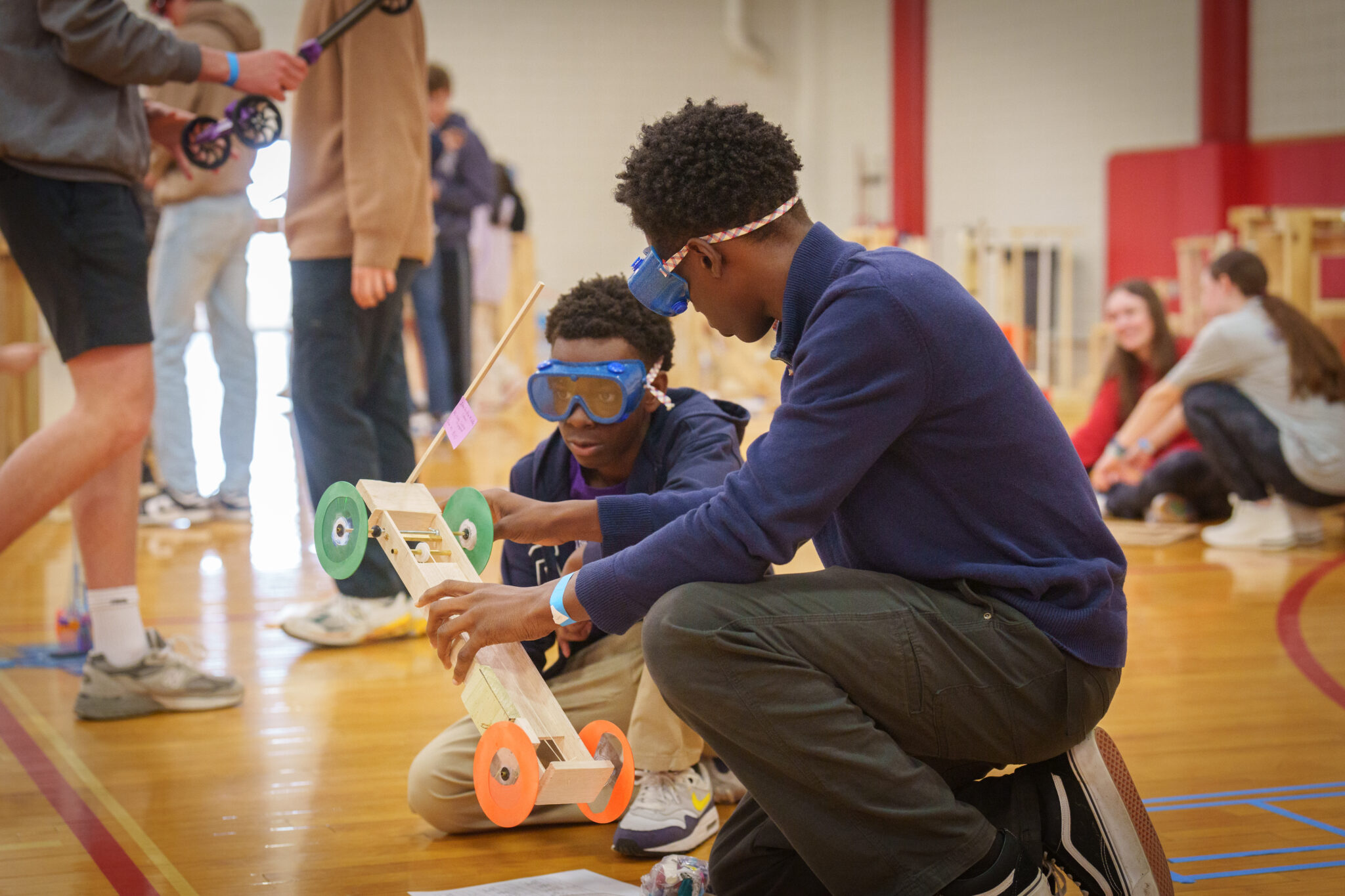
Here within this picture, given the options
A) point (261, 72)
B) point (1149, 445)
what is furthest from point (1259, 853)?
point (1149, 445)

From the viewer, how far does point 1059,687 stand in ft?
4.86

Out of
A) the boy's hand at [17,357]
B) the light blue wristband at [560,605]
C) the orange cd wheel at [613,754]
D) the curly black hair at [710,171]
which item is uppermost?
the curly black hair at [710,171]

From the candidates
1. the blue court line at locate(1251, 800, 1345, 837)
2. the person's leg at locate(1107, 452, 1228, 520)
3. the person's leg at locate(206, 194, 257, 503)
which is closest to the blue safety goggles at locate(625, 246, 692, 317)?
the blue court line at locate(1251, 800, 1345, 837)

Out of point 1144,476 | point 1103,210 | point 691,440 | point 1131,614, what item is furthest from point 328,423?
point 1103,210

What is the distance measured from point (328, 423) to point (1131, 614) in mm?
2143

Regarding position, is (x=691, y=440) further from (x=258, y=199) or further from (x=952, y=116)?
(x=952, y=116)

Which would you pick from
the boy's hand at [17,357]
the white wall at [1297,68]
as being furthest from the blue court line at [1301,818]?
the white wall at [1297,68]

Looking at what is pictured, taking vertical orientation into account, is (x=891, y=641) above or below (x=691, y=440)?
below

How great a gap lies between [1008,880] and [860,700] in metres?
0.26

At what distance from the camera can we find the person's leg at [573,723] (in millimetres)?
1896

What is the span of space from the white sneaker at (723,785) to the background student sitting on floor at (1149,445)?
10.6 feet

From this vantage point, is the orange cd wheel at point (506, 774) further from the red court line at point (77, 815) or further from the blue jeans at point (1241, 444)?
the blue jeans at point (1241, 444)

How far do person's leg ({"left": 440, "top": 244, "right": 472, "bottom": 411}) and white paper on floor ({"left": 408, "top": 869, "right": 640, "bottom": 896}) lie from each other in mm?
5462

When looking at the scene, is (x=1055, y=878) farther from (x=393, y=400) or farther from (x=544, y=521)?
(x=393, y=400)
